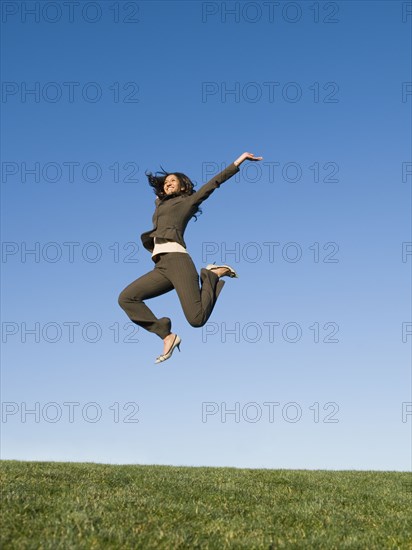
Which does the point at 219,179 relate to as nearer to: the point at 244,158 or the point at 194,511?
the point at 244,158

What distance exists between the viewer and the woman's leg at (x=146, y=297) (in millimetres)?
11492

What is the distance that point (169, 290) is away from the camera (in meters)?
11.6

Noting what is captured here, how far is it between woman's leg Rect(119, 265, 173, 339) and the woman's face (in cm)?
153

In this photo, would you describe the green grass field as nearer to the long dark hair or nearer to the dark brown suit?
the dark brown suit

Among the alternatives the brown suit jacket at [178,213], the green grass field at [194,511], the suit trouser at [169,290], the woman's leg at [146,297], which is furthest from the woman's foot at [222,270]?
the green grass field at [194,511]

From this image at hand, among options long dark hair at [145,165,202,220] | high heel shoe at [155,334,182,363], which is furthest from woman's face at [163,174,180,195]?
high heel shoe at [155,334,182,363]

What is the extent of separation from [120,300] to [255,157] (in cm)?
331

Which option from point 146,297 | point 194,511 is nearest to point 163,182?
point 146,297

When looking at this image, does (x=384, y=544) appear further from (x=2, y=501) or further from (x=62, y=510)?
(x=2, y=501)

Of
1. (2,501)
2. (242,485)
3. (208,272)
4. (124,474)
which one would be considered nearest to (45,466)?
(124,474)

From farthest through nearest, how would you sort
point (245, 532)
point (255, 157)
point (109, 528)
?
point (255, 157) < point (245, 532) < point (109, 528)

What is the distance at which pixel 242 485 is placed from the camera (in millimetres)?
13555

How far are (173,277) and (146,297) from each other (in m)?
0.64

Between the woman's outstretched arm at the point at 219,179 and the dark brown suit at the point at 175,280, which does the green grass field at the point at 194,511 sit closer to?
the dark brown suit at the point at 175,280
